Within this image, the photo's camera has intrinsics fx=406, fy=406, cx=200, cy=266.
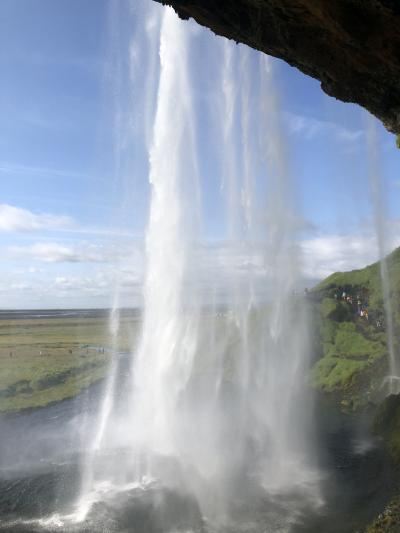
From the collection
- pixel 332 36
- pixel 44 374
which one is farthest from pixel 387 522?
pixel 44 374

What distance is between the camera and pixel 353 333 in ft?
160

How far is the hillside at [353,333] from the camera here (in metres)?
37.7

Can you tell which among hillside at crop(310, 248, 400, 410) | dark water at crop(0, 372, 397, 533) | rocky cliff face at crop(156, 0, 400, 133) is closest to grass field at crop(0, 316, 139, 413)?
dark water at crop(0, 372, 397, 533)

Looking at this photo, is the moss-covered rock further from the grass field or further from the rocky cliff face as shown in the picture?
the grass field

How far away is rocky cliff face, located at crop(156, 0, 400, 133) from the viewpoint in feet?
36.8

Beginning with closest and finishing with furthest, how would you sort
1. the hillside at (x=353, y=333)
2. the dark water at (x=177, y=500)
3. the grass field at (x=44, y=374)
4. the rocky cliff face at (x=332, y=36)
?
the rocky cliff face at (x=332, y=36), the dark water at (x=177, y=500), the hillside at (x=353, y=333), the grass field at (x=44, y=374)

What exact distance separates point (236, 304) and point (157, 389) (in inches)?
400

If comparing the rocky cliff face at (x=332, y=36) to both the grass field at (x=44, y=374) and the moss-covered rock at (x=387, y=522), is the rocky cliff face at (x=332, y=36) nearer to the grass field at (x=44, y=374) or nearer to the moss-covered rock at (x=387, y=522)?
the moss-covered rock at (x=387, y=522)

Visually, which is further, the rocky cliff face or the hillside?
the hillside

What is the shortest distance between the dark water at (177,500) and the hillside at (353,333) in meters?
12.1

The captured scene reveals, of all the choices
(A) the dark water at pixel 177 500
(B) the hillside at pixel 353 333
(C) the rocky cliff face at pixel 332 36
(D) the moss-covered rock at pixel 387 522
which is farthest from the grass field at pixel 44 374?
(C) the rocky cliff face at pixel 332 36

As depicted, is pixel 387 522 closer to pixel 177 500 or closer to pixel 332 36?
pixel 177 500

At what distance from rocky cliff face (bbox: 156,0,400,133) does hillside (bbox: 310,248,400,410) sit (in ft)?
88.8

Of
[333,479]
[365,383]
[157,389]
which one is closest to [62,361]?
[157,389]
